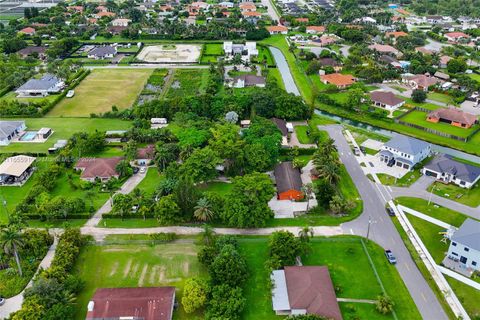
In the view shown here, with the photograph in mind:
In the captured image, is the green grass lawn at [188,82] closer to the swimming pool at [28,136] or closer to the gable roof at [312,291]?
the swimming pool at [28,136]

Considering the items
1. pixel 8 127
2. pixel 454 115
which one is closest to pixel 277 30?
pixel 454 115

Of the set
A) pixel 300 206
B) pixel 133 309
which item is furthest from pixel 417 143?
pixel 133 309

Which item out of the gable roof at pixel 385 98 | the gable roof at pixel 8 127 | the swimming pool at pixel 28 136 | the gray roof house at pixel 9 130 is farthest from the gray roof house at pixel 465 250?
the gable roof at pixel 8 127

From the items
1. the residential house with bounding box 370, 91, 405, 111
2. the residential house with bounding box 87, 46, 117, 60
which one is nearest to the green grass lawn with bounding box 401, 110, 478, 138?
the residential house with bounding box 370, 91, 405, 111

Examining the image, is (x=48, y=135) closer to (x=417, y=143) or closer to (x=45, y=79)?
(x=45, y=79)

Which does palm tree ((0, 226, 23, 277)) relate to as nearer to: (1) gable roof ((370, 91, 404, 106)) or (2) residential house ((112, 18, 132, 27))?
(1) gable roof ((370, 91, 404, 106))
